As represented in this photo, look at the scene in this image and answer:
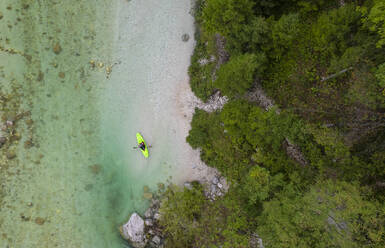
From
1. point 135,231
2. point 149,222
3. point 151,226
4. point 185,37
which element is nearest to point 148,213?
point 149,222

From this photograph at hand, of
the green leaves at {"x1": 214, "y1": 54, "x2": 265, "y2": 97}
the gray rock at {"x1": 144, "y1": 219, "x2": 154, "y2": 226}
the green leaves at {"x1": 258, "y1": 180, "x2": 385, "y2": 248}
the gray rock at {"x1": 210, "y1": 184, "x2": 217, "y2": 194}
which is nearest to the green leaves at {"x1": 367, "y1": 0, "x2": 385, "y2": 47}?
the green leaves at {"x1": 214, "y1": 54, "x2": 265, "y2": 97}

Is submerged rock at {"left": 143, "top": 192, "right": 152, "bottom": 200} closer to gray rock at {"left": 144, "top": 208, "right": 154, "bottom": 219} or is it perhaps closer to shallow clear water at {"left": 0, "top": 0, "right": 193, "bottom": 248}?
shallow clear water at {"left": 0, "top": 0, "right": 193, "bottom": 248}

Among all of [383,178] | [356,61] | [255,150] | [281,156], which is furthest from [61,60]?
[383,178]

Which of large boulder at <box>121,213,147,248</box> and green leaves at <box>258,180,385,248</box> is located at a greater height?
green leaves at <box>258,180,385,248</box>

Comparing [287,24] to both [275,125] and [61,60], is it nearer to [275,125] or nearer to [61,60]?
[275,125]

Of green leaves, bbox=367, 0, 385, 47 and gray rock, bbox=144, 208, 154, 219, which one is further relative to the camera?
gray rock, bbox=144, 208, 154, 219

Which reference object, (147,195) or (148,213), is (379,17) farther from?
(148,213)
